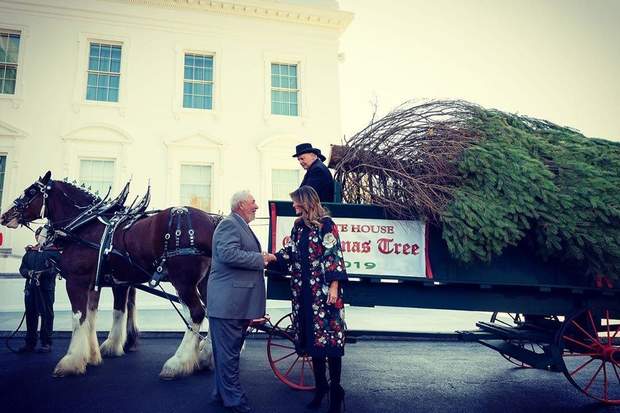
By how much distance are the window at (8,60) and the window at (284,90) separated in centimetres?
731

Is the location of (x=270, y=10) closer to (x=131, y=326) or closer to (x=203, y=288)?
(x=203, y=288)

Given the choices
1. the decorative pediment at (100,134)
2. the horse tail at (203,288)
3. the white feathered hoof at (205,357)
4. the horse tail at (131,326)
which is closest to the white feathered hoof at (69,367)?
the horse tail at (131,326)

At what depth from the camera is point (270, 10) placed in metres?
11.8

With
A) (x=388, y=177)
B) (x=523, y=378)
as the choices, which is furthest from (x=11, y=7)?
(x=523, y=378)

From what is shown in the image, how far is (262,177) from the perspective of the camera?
1111 centimetres

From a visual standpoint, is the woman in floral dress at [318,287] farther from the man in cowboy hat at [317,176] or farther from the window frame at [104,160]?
the window frame at [104,160]

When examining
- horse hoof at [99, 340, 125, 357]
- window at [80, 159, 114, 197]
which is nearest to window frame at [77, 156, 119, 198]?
window at [80, 159, 114, 197]

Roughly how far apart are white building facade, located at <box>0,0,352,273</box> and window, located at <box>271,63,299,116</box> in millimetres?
36

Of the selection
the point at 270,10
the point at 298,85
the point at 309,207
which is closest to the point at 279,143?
the point at 298,85

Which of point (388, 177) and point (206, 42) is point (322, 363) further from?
point (206, 42)

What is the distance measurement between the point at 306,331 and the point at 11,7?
42.4ft

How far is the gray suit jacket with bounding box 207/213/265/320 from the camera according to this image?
314 cm

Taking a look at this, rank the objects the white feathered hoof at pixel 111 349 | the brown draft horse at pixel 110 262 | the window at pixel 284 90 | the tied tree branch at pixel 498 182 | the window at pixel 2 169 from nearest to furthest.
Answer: the tied tree branch at pixel 498 182
the brown draft horse at pixel 110 262
the white feathered hoof at pixel 111 349
the window at pixel 2 169
the window at pixel 284 90

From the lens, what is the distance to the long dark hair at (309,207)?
10.5ft
